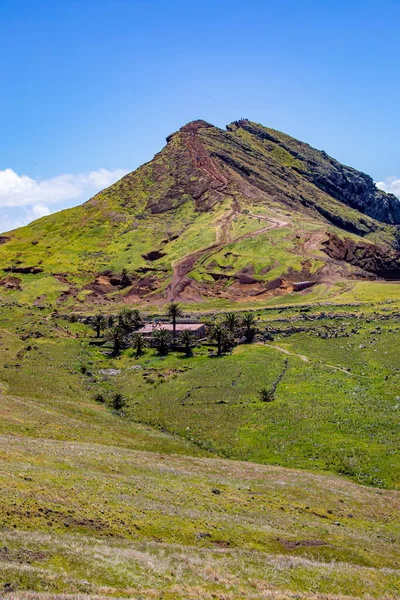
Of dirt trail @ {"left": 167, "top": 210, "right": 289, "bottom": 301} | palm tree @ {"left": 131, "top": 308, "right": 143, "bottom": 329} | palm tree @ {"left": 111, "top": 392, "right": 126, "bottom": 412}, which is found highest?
dirt trail @ {"left": 167, "top": 210, "right": 289, "bottom": 301}

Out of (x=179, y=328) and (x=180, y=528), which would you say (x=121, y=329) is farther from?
(x=180, y=528)

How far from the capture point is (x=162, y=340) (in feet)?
359

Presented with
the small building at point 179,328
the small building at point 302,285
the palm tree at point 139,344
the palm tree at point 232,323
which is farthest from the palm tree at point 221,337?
the small building at point 302,285

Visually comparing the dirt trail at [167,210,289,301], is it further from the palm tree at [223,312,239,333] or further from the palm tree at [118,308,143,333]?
the palm tree at [223,312,239,333]

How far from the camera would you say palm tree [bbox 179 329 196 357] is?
355ft

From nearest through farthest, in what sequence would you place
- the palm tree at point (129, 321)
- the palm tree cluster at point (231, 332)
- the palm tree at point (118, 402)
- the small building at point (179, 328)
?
the palm tree at point (118, 402), the palm tree cluster at point (231, 332), the small building at point (179, 328), the palm tree at point (129, 321)

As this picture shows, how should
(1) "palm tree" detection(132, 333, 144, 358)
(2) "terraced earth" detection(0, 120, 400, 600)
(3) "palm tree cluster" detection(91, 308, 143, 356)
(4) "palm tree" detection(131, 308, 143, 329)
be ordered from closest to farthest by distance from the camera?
(2) "terraced earth" detection(0, 120, 400, 600), (1) "palm tree" detection(132, 333, 144, 358), (3) "palm tree cluster" detection(91, 308, 143, 356), (4) "palm tree" detection(131, 308, 143, 329)

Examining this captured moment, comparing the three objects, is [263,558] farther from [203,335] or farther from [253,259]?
[253,259]

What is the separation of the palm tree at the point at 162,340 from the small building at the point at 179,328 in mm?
5542

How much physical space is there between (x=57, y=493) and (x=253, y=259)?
151 m

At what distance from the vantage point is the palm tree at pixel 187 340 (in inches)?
4257

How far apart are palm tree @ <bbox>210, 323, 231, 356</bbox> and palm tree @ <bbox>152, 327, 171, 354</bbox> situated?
10613mm

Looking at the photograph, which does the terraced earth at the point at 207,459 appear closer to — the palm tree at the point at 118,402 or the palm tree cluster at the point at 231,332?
the palm tree at the point at 118,402

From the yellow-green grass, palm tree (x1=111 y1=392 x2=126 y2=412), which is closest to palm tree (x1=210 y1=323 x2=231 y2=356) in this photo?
palm tree (x1=111 y1=392 x2=126 y2=412)
